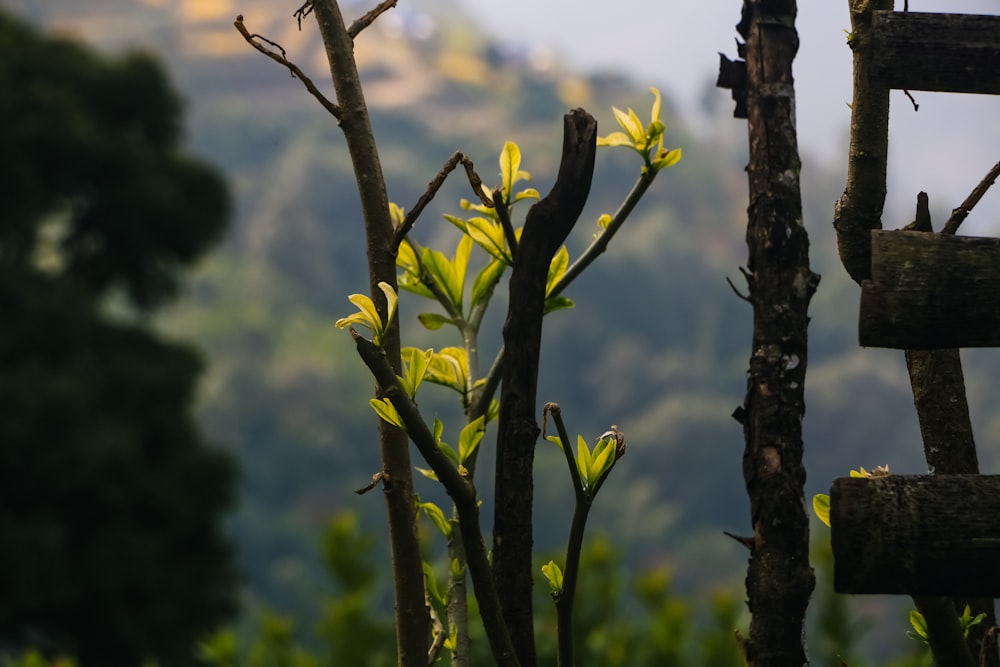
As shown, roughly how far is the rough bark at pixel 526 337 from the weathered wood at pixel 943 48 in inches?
10.0

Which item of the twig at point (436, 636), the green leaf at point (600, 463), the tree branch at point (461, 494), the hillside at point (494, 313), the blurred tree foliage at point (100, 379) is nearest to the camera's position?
the tree branch at point (461, 494)

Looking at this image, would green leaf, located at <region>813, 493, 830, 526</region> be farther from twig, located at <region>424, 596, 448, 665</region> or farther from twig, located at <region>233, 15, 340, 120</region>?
twig, located at <region>233, 15, 340, 120</region>

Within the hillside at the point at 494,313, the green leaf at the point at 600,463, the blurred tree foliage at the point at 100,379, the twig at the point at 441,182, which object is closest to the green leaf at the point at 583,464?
the green leaf at the point at 600,463

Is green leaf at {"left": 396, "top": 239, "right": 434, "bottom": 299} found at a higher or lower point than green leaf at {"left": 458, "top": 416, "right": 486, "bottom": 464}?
higher

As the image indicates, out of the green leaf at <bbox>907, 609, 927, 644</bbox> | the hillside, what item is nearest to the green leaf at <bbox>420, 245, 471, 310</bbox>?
the green leaf at <bbox>907, 609, 927, 644</bbox>

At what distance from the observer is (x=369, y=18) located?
36.0 inches

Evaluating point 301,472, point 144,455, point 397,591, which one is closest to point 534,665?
point 397,591

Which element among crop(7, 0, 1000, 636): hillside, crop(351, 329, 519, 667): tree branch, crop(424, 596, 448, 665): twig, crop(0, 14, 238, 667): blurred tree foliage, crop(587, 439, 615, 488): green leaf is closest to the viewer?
crop(351, 329, 519, 667): tree branch

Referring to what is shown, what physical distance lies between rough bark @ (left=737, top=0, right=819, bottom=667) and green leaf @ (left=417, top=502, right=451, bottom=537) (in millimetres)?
255

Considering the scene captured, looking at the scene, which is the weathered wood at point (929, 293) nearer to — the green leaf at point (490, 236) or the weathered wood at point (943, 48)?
the weathered wood at point (943, 48)

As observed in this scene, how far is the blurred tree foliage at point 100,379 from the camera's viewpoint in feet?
19.5

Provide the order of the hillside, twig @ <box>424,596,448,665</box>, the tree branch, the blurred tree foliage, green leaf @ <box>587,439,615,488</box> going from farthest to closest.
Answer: the hillside → the blurred tree foliage → twig @ <box>424,596,448,665</box> → green leaf @ <box>587,439,615,488</box> → the tree branch

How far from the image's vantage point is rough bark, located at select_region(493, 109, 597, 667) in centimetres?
77

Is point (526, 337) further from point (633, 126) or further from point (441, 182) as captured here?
point (633, 126)
